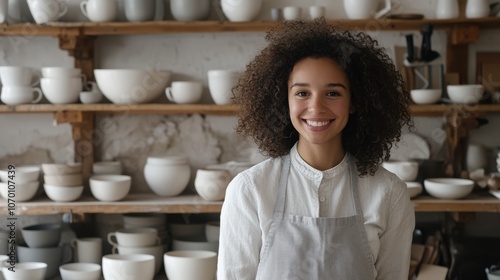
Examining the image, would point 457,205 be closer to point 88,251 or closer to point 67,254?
point 88,251

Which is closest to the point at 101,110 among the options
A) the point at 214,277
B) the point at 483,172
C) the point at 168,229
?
the point at 168,229

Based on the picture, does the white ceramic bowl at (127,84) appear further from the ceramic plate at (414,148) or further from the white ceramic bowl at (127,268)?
the ceramic plate at (414,148)

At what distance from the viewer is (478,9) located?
2.78 metres

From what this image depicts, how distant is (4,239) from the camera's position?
9.55 feet

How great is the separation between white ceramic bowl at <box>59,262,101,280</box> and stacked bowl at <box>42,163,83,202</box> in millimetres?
272

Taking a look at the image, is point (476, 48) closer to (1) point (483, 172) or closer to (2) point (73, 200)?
(1) point (483, 172)

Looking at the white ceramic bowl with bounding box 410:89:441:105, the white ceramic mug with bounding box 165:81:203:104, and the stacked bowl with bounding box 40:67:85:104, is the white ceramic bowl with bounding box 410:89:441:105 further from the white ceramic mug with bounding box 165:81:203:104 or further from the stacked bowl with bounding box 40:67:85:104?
the stacked bowl with bounding box 40:67:85:104

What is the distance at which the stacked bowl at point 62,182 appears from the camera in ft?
9.05

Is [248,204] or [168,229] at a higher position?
[248,204]

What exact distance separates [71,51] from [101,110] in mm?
338

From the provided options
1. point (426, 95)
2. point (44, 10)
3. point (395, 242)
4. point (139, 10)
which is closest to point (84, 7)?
point (44, 10)

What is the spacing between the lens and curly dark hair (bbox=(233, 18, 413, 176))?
159 cm

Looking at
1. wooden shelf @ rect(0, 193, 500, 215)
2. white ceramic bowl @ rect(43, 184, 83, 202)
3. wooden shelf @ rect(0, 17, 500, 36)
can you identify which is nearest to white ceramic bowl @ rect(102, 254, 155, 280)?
wooden shelf @ rect(0, 193, 500, 215)

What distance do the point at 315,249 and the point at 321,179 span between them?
0.16m
